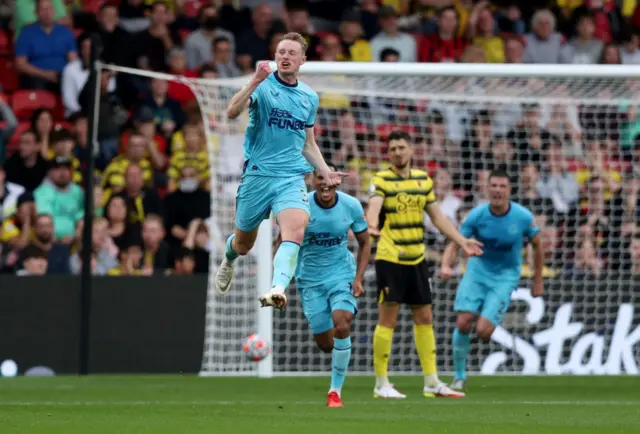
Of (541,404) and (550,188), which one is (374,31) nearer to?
(550,188)

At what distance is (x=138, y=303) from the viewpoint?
1569cm

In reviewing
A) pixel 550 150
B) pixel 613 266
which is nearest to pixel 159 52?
pixel 550 150

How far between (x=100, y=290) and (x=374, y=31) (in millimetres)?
6441

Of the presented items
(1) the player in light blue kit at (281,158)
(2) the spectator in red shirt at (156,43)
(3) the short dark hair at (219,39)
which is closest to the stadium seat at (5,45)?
(2) the spectator in red shirt at (156,43)

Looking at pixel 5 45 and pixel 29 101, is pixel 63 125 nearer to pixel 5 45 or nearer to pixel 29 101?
pixel 29 101

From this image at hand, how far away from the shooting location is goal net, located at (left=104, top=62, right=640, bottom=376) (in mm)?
16000

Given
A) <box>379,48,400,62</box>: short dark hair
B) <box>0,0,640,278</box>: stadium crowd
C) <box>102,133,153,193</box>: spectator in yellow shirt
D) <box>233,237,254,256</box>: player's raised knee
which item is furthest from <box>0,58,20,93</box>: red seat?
<box>233,237,254,256</box>: player's raised knee

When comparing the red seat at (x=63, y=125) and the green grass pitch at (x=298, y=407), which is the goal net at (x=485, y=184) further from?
the red seat at (x=63, y=125)

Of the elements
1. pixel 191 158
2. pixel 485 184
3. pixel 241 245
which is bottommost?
pixel 241 245

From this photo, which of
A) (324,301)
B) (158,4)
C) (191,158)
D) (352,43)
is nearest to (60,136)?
(191,158)

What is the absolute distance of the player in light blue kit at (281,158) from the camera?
9555 mm

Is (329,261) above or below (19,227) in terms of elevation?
below

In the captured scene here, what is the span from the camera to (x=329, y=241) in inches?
467

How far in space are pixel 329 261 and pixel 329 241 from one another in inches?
6.8
